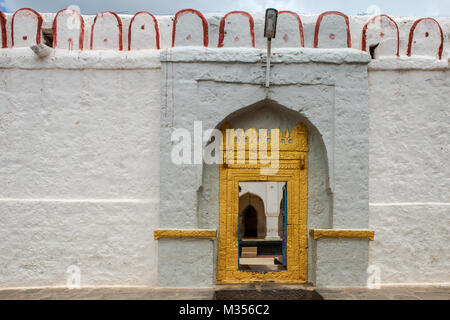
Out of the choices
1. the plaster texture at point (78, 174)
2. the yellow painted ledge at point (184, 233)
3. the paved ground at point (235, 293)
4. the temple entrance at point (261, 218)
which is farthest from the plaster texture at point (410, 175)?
the temple entrance at point (261, 218)

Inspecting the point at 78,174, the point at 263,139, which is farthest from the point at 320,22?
the point at 78,174

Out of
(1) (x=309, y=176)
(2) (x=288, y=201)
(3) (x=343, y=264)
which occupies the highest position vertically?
(1) (x=309, y=176)

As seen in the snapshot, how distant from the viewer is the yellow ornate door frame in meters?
5.21

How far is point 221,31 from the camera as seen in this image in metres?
5.12

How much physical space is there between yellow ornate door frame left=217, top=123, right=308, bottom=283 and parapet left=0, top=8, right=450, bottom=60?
1276 millimetres

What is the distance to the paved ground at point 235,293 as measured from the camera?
14.7 feet

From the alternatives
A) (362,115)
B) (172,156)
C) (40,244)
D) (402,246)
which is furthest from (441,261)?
(40,244)

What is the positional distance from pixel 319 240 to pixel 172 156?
226cm

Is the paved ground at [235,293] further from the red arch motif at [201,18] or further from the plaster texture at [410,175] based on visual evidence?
the red arch motif at [201,18]

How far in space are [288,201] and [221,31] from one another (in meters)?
2.57

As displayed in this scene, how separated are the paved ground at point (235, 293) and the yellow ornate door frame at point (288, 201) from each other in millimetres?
288

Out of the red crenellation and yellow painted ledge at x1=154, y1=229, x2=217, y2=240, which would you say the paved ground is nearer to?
yellow painted ledge at x1=154, y1=229, x2=217, y2=240

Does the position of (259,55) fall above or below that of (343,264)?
above

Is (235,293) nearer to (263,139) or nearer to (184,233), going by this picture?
(184,233)
